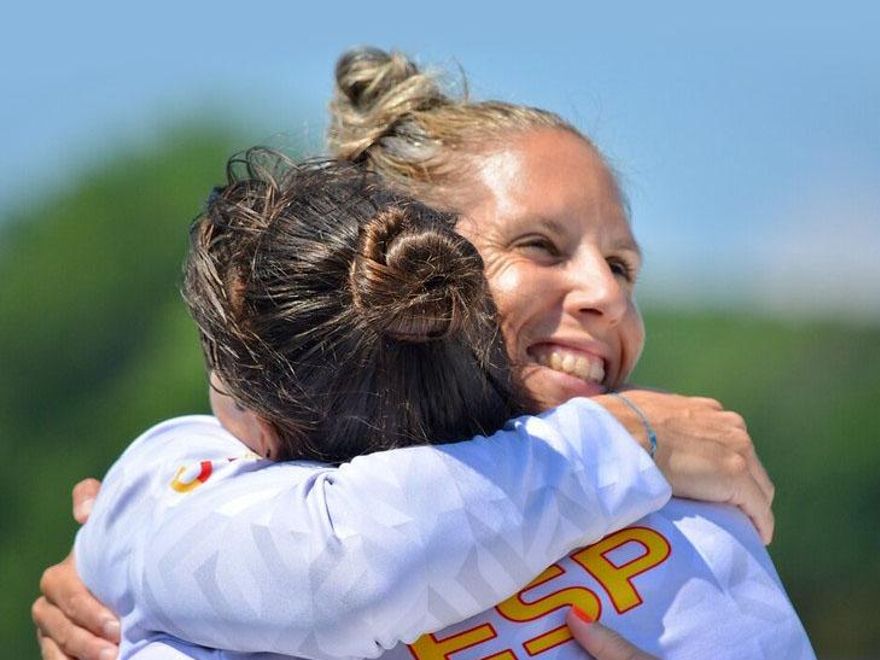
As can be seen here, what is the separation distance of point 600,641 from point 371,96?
4.35 feet

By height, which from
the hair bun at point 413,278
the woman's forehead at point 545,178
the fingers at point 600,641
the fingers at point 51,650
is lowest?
the fingers at point 51,650

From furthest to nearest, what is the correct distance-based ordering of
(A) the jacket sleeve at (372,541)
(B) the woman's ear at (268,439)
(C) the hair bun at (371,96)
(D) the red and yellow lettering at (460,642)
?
(C) the hair bun at (371,96)
(B) the woman's ear at (268,439)
(D) the red and yellow lettering at (460,642)
(A) the jacket sleeve at (372,541)

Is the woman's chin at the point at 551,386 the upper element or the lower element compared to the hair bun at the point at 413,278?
lower

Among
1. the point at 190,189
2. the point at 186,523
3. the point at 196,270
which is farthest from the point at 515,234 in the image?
the point at 190,189

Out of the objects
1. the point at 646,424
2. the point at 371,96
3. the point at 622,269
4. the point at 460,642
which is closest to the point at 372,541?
the point at 460,642

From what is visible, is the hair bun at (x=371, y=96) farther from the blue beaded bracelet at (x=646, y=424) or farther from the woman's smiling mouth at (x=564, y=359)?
the blue beaded bracelet at (x=646, y=424)

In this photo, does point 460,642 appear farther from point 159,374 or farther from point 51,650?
point 159,374

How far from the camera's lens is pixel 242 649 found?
5.82 feet

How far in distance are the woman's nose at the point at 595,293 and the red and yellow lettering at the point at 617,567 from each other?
0.43 metres

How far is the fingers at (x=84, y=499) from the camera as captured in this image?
250 centimetres

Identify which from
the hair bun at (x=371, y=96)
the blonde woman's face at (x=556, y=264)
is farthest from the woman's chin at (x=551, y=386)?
the hair bun at (x=371, y=96)

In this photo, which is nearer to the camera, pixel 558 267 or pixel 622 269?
pixel 558 267

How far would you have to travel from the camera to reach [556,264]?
225 centimetres

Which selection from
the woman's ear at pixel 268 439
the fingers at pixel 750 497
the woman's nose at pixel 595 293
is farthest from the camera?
the woman's nose at pixel 595 293
